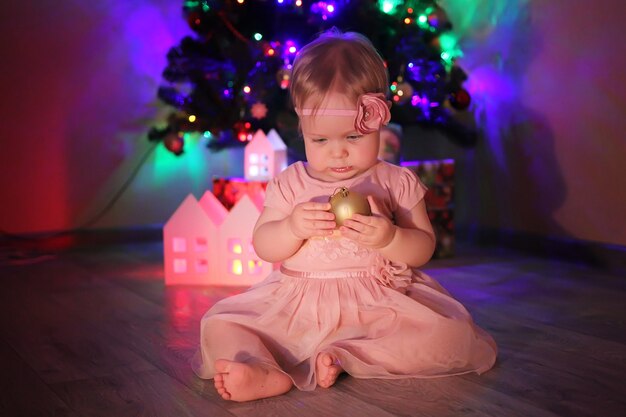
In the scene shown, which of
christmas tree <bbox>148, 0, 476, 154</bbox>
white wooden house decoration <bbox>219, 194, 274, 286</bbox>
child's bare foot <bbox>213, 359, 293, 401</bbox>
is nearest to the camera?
child's bare foot <bbox>213, 359, 293, 401</bbox>

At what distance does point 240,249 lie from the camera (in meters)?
2.23

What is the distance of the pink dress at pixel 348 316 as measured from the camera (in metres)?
1.28

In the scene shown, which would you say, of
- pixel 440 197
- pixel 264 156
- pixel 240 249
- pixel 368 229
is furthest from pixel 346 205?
pixel 440 197

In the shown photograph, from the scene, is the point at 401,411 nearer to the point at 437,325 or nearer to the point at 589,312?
the point at 437,325

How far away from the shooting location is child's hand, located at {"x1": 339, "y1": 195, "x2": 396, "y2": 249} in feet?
4.06

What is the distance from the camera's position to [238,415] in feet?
3.66

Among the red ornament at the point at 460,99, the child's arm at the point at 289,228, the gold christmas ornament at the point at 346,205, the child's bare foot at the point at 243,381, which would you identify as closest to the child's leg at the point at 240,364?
the child's bare foot at the point at 243,381

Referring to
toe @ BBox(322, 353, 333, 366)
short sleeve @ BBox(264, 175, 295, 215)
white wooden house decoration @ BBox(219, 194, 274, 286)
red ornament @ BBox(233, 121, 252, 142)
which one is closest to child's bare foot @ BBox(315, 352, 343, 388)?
toe @ BBox(322, 353, 333, 366)

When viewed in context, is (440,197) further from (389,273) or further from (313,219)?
(313,219)

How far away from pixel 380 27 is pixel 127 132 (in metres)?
1.22

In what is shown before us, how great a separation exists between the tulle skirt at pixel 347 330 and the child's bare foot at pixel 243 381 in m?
0.04

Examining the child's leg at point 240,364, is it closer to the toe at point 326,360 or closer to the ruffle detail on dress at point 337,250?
the toe at point 326,360

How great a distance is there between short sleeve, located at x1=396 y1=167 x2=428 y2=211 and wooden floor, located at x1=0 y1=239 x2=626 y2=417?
0.34 meters

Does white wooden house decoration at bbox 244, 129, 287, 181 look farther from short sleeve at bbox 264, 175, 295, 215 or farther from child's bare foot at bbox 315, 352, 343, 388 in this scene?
child's bare foot at bbox 315, 352, 343, 388
